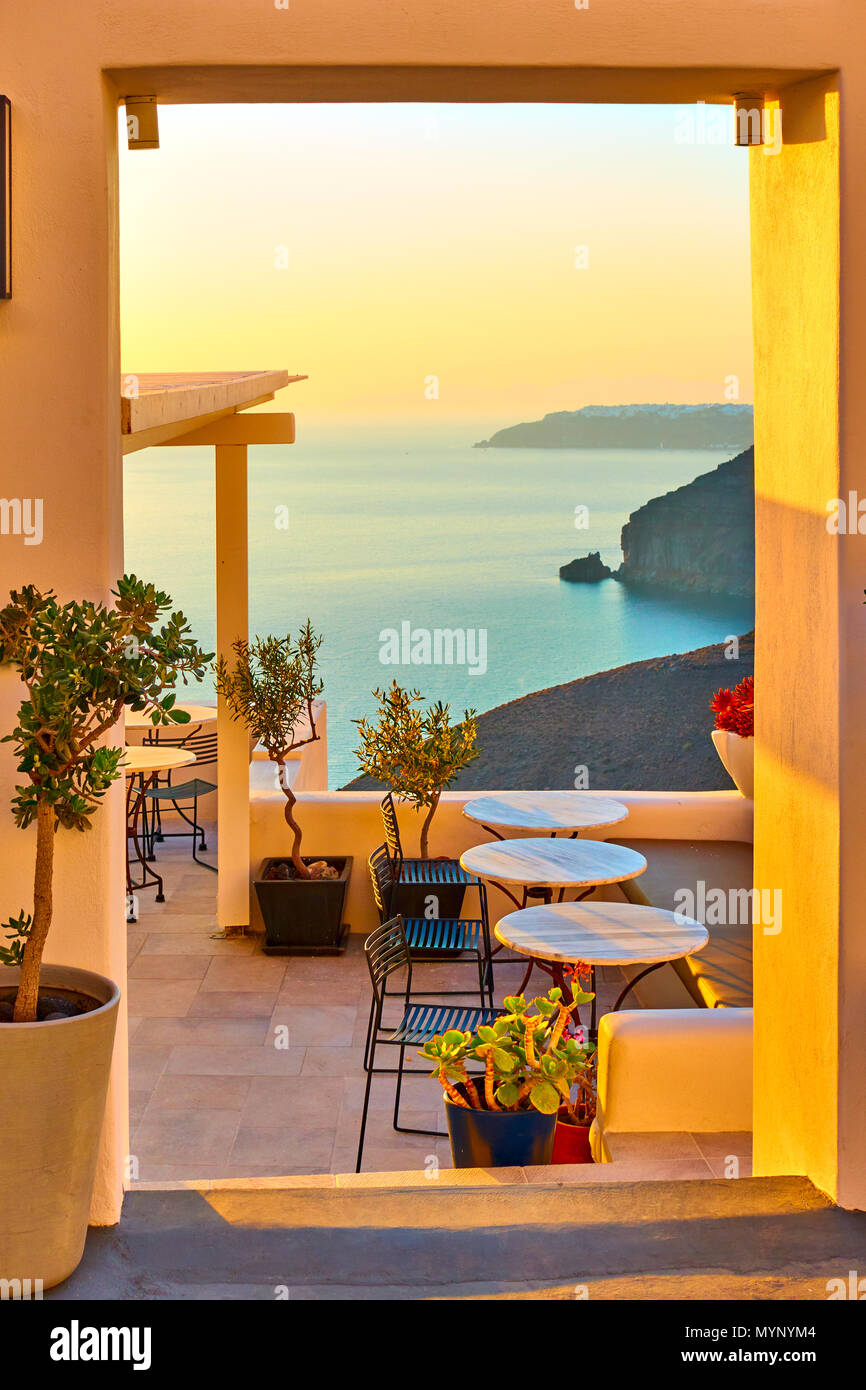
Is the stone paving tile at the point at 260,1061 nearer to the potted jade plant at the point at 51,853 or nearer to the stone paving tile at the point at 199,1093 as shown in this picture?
the stone paving tile at the point at 199,1093

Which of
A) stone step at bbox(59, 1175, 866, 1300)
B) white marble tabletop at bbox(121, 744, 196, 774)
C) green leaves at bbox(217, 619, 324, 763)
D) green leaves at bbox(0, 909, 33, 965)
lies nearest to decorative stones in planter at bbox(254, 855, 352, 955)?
green leaves at bbox(217, 619, 324, 763)

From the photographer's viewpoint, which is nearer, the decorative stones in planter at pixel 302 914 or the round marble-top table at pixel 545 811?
the round marble-top table at pixel 545 811

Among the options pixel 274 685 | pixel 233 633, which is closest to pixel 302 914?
pixel 274 685

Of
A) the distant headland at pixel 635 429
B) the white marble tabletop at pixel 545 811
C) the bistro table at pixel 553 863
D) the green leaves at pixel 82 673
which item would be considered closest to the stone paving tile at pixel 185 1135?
the bistro table at pixel 553 863

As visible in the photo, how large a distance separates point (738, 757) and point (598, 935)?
3419 mm

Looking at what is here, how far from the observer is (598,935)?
4.86 meters

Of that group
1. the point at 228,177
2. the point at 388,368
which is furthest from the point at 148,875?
the point at 388,368

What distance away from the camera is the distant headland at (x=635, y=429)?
33.4 m

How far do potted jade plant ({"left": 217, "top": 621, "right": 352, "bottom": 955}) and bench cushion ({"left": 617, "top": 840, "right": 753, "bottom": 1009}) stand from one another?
1841 mm

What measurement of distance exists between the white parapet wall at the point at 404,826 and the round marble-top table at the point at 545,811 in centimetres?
29

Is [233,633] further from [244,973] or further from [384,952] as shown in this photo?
[384,952]

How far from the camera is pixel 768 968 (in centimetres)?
316

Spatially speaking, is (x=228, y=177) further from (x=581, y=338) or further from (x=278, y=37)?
(x=278, y=37)
